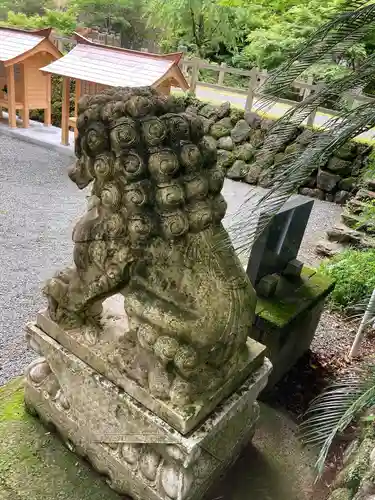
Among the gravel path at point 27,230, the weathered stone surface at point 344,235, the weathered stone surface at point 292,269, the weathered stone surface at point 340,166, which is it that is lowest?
the gravel path at point 27,230

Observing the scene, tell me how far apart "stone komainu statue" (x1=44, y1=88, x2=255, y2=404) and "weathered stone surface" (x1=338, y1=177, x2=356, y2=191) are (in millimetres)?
7117

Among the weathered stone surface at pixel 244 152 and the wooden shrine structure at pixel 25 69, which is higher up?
the wooden shrine structure at pixel 25 69

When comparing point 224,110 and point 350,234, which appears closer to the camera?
point 350,234

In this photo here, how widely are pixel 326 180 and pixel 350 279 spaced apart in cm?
435

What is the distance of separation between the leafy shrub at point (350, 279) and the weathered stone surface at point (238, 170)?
4510 mm

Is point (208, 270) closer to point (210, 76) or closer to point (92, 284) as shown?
point (92, 284)

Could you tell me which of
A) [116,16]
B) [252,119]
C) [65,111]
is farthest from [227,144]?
[116,16]

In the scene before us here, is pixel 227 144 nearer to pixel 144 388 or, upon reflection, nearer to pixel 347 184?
pixel 347 184

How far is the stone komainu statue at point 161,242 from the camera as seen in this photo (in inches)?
73.9

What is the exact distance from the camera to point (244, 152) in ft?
31.8

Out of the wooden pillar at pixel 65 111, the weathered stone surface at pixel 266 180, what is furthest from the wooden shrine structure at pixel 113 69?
the weathered stone surface at pixel 266 180

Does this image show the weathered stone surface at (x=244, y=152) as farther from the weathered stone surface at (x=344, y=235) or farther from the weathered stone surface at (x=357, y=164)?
the weathered stone surface at (x=344, y=235)

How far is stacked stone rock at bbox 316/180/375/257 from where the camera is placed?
629cm

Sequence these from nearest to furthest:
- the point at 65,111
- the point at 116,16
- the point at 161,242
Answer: the point at 161,242
the point at 65,111
the point at 116,16
